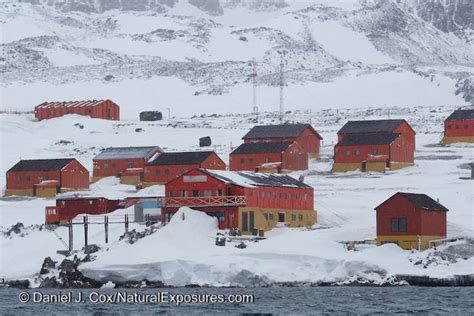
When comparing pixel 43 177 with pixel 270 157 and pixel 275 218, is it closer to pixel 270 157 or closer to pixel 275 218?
pixel 270 157

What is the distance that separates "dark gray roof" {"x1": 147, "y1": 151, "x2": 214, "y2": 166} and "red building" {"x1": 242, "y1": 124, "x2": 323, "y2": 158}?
39.4 feet

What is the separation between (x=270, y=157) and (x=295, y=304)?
5453cm

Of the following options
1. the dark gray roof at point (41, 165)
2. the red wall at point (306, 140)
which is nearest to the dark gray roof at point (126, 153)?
the dark gray roof at point (41, 165)

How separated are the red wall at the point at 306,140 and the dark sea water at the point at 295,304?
51066 mm

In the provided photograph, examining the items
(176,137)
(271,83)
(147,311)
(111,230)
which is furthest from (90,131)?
(147,311)

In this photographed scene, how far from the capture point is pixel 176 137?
14062 cm

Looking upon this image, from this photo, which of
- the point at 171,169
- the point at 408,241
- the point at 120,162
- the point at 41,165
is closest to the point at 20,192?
the point at 41,165

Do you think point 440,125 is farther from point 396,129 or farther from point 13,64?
point 13,64

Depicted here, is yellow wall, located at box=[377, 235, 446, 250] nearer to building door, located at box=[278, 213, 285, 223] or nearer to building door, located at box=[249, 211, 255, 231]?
building door, located at box=[249, 211, 255, 231]

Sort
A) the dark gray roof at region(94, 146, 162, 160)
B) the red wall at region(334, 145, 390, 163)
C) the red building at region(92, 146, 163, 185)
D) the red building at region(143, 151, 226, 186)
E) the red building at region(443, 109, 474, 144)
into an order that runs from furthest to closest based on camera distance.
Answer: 1. the red building at region(443, 109, 474, 144)
2. the dark gray roof at region(94, 146, 162, 160)
3. the red building at region(92, 146, 163, 185)
4. the red wall at region(334, 145, 390, 163)
5. the red building at region(143, 151, 226, 186)

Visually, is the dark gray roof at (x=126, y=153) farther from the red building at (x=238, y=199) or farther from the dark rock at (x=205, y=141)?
the red building at (x=238, y=199)

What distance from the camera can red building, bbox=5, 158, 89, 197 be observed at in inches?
4437

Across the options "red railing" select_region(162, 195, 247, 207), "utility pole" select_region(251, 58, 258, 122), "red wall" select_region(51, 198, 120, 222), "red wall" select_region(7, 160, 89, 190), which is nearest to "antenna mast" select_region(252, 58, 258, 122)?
"utility pole" select_region(251, 58, 258, 122)

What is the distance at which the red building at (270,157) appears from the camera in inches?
4648
